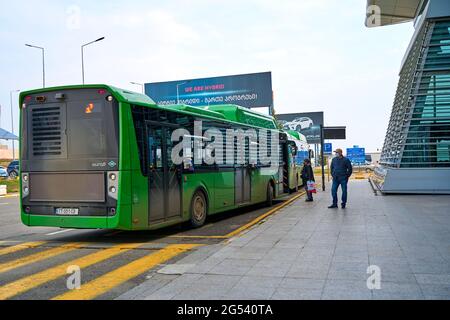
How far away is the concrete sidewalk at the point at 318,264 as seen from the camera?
18.2 feet

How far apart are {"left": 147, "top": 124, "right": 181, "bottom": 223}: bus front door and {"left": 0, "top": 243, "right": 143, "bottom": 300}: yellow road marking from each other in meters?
1.00

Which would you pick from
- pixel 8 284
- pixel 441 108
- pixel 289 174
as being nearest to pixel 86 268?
pixel 8 284

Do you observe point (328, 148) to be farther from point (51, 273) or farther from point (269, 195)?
point (51, 273)

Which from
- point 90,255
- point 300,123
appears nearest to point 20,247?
point 90,255

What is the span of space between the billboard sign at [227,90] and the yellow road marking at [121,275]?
41.7 meters

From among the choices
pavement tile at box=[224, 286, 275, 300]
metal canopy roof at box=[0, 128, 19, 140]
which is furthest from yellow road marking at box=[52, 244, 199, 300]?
metal canopy roof at box=[0, 128, 19, 140]

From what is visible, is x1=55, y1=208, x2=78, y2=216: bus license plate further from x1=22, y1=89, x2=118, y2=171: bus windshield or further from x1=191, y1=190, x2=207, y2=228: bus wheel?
x1=191, y1=190, x2=207, y2=228: bus wheel

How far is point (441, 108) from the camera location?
19.0 meters

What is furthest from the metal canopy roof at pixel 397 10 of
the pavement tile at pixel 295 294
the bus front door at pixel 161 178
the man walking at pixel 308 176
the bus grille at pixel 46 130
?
the pavement tile at pixel 295 294

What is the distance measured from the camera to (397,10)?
27.9m

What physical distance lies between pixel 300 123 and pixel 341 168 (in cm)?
5977

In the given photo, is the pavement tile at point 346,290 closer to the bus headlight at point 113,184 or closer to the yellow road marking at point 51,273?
the yellow road marking at point 51,273

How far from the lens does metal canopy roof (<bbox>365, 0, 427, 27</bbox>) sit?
26.4m
